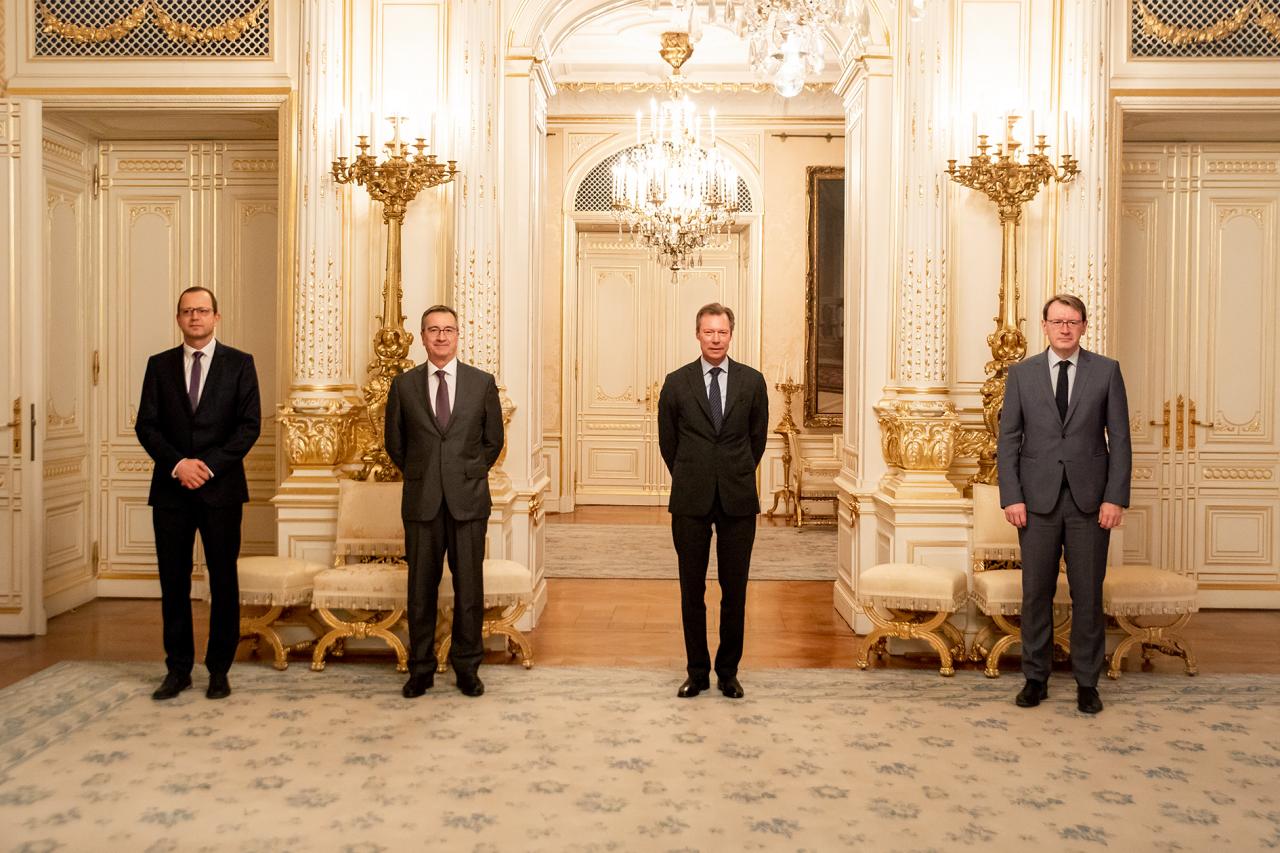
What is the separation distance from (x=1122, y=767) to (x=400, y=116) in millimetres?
4252

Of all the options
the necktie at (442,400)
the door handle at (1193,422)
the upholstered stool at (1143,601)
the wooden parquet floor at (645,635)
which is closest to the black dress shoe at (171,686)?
the wooden parquet floor at (645,635)

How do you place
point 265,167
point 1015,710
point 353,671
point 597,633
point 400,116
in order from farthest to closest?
point 265,167 < point 597,633 < point 400,116 < point 353,671 < point 1015,710

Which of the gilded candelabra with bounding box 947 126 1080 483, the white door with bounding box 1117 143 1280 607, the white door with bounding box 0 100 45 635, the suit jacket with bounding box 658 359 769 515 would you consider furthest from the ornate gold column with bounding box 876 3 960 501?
the white door with bounding box 0 100 45 635

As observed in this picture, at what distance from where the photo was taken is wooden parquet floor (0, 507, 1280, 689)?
5.41 m

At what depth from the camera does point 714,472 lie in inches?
181

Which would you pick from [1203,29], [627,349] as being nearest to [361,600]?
[1203,29]

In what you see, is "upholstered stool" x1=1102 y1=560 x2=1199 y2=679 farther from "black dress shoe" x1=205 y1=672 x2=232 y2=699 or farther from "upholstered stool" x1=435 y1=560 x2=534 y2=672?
"black dress shoe" x1=205 y1=672 x2=232 y2=699

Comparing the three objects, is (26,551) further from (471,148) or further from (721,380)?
(721,380)

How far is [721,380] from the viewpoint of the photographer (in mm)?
4652

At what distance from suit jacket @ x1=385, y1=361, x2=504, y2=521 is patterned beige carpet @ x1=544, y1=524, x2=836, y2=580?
323cm

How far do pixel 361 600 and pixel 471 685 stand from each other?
2.40 ft

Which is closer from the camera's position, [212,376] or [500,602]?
[212,376]

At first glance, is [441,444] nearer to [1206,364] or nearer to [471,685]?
[471,685]

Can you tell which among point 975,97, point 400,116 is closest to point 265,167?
point 400,116
